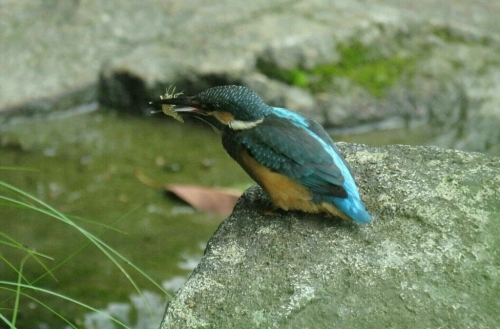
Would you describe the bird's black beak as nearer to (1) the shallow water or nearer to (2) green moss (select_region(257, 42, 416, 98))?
(1) the shallow water

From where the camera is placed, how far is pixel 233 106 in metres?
2.79

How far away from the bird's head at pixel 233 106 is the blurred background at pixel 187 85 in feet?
4.82

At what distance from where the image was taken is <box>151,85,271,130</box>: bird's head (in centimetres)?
279

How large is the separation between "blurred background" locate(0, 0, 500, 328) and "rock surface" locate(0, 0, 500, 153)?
1 centimetres

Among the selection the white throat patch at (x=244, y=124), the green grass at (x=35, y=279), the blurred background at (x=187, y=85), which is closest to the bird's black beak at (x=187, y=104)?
the white throat patch at (x=244, y=124)

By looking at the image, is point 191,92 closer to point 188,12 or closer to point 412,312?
point 188,12

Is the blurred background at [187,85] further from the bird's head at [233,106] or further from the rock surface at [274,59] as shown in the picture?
the bird's head at [233,106]

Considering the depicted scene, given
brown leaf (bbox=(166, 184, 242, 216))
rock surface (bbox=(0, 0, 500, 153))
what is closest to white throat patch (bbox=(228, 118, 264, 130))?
brown leaf (bbox=(166, 184, 242, 216))

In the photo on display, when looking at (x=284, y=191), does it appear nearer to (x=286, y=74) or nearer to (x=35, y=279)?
(x=35, y=279)

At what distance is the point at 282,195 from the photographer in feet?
8.95

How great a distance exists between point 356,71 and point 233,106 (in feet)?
9.14

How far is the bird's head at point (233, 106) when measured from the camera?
279 cm

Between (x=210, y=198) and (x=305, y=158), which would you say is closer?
(x=305, y=158)

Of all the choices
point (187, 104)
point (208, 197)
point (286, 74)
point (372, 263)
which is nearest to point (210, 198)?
point (208, 197)
